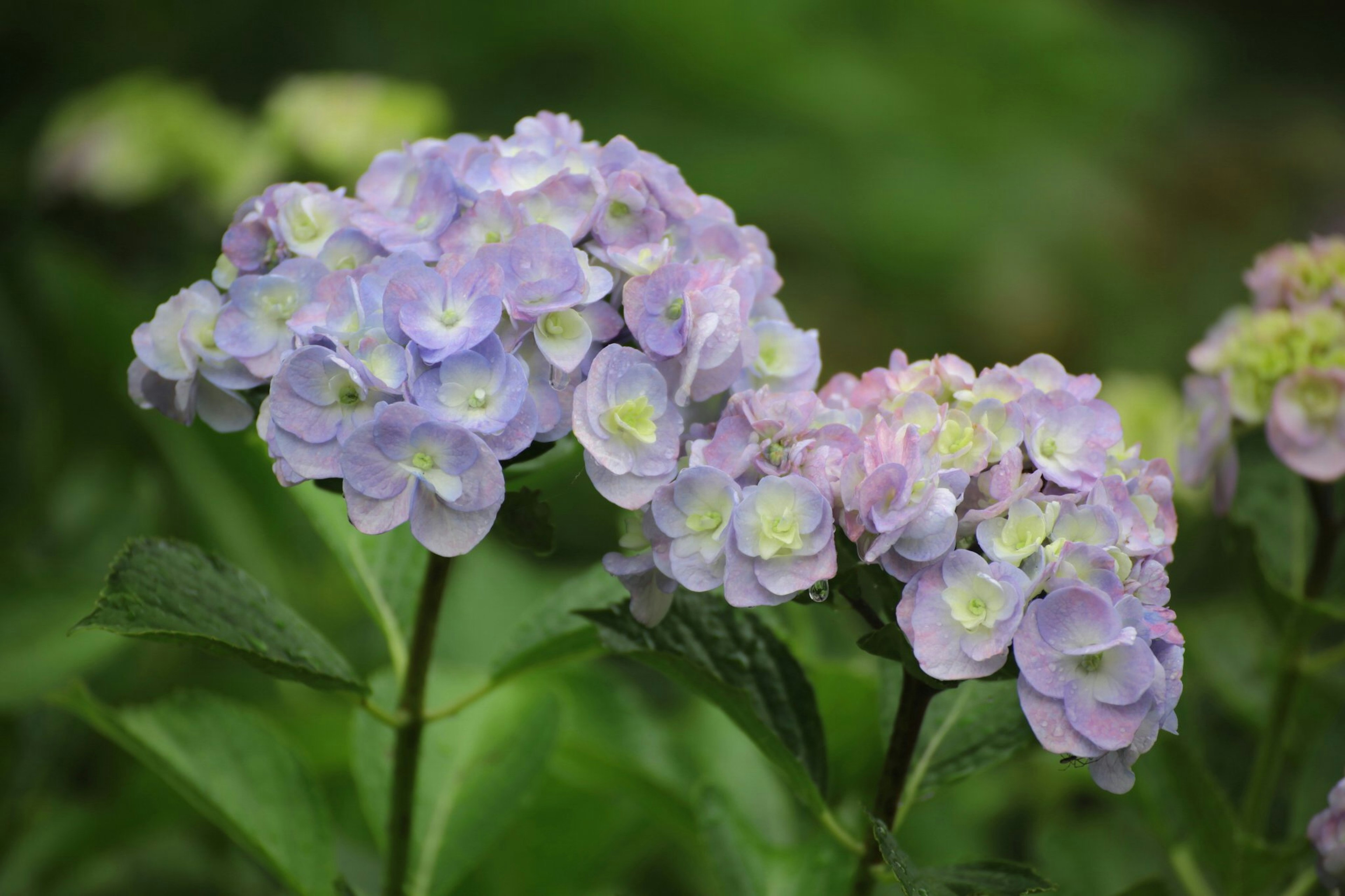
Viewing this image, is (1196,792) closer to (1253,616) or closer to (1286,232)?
(1253,616)

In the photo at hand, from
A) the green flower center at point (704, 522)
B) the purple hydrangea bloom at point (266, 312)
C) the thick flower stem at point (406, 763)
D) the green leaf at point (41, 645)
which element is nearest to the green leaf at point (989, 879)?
the green flower center at point (704, 522)

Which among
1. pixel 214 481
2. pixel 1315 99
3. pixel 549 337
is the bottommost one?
pixel 214 481

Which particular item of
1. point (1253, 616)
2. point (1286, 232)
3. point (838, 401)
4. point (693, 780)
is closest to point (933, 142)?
point (1286, 232)

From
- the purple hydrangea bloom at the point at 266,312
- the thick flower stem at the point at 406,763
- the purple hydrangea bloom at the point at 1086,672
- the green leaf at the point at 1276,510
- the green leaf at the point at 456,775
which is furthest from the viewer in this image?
the green leaf at the point at 1276,510

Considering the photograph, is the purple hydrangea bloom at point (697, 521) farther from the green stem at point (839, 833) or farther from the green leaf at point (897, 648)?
the green stem at point (839, 833)

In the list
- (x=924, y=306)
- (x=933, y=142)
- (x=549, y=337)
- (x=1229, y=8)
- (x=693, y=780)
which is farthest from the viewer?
(x=1229, y=8)
